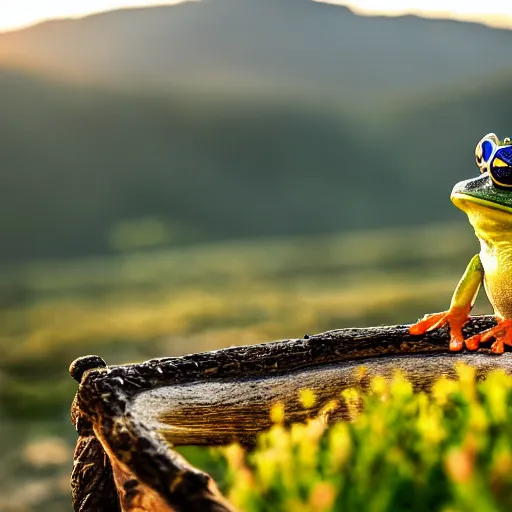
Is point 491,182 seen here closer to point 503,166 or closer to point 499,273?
point 503,166

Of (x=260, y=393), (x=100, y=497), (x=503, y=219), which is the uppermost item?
(x=503, y=219)

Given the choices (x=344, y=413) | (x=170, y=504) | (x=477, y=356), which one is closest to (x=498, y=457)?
(x=170, y=504)

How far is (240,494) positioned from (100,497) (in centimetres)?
47

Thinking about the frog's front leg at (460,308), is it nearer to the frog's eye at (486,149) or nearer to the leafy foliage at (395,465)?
the frog's eye at (486,149)

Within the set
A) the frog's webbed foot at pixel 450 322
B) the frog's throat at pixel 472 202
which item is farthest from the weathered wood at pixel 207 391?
the frog's throat at pixel 472 202

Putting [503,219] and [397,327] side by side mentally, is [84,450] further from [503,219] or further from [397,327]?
[503,219]

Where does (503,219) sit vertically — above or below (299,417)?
above

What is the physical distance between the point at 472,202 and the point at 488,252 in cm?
12

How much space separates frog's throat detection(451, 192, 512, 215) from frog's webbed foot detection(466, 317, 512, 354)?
0.78ft

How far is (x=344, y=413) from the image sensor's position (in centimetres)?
129

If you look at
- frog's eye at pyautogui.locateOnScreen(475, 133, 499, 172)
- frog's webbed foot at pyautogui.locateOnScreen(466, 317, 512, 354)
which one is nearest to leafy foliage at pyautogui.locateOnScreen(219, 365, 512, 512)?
frog's webbed foot at pyautogui.locateOnScreen(466, 317, 512, 354)

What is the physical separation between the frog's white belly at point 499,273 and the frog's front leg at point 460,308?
0.06 feet

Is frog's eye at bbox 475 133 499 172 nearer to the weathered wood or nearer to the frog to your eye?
the frog

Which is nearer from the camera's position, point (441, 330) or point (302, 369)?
point (302, 369)
